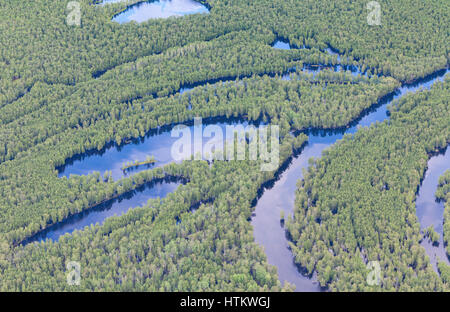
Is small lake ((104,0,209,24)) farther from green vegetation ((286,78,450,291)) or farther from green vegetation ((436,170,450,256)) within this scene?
green vegetation ((436,170,450,256))

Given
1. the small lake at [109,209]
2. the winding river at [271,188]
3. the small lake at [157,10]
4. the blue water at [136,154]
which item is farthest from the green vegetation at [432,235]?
the small lake at [157,10]

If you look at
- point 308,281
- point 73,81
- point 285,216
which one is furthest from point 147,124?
point 308,281

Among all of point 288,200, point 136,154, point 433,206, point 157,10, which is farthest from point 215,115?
point 157,10

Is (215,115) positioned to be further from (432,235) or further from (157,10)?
(157,10)

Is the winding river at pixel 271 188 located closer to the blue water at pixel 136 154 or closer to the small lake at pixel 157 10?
the blue water at pixel 136 154

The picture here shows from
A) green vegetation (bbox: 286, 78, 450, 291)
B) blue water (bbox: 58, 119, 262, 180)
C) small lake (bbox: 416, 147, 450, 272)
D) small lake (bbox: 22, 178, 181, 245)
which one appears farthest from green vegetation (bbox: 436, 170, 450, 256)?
small lake (bbox: 22, 178, 181, 245)

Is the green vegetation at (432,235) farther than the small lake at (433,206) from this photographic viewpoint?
Yes
